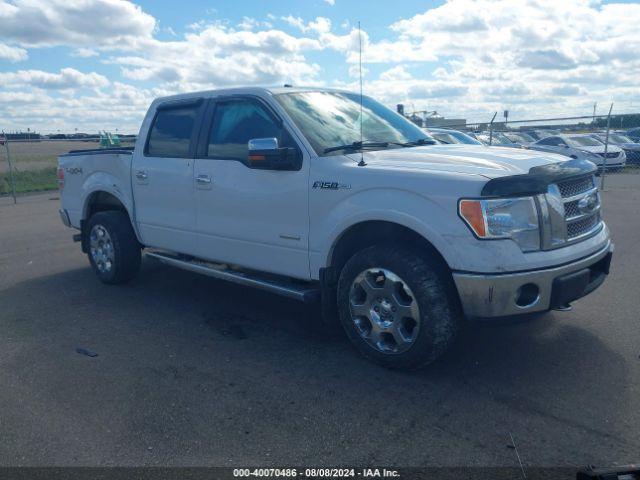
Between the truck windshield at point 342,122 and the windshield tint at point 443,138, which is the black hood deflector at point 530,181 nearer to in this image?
the truck windshield at point 342,122

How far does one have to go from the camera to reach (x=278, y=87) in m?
5.34

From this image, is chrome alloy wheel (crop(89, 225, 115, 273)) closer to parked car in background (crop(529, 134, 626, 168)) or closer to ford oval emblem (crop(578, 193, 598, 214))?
ford oval emblem (crop(578, 193, 598, 214))

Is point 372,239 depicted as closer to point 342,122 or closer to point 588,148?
point 342,122

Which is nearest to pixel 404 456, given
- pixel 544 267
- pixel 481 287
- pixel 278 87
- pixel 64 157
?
pixel 481 287

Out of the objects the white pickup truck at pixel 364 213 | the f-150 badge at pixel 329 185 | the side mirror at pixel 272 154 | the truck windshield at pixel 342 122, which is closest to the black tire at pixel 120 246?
the white pickup truck at pixel 364 213

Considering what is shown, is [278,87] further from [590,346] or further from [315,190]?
[590,346]

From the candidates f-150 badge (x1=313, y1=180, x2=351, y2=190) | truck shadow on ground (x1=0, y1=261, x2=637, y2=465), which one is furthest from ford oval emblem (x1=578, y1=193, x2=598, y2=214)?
f-150 badge (x1=313, y1=180, x2=351, y2=190)

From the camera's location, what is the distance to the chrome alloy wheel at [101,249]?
664 centimetres

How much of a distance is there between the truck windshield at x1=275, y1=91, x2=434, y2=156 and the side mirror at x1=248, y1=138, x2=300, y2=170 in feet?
0.66

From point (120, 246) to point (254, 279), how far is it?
220cm

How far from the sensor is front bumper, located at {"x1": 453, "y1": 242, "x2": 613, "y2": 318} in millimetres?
3662

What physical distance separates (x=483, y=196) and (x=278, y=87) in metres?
2.41

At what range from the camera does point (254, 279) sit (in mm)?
5020

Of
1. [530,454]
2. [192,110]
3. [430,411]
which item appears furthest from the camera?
[192,110]
